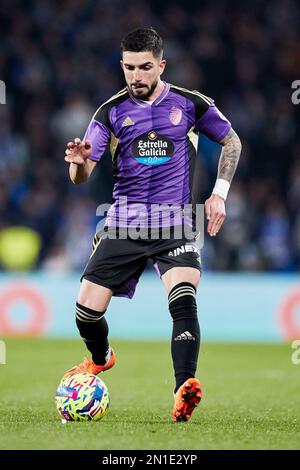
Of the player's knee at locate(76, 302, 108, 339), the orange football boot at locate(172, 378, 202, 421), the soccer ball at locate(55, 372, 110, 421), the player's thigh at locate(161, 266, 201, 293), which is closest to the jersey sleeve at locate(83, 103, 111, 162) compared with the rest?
the player's thigh at locate(161, 266, 201, 293)

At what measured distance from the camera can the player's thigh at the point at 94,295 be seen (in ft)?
20.3

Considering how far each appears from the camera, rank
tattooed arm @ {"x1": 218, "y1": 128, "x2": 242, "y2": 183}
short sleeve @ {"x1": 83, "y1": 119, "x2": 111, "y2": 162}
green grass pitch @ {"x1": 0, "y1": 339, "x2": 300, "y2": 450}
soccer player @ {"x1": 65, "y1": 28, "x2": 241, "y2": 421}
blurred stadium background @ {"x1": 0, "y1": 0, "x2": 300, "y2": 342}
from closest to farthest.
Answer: green grass pitch @ {"x1": 0, "y1": 339, "x2": 300, "y2": 450} → soccer player @ {"x1": 65, "y1": 28, "x2": 241, "y2": 421} → short sleeve @ {"x1": 83, "y1": 119, "x2": 111, "y2": 162} → tattooed arm @ {"x1": 218, "y1": 128, "x2": 242, "y2": 183} → blurred stadium background @ {"x1": 0, "y1": 0, "x2": 300, "y2": 342}

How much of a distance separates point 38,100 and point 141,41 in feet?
32.5

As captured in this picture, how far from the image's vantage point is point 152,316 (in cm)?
1313

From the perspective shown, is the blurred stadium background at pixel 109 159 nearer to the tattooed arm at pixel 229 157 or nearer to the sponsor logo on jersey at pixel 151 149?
the tattooed arm at pixel 229 157

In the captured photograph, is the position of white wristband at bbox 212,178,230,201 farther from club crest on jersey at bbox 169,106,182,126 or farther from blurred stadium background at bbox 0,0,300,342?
blurred stadium background at bbox 0,0,300,342

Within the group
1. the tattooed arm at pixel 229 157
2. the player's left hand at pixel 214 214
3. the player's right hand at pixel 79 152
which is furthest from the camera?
the tattooed arm at pixel 229 157

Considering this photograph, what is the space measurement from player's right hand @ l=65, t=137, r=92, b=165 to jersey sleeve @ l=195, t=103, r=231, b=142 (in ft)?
2.88

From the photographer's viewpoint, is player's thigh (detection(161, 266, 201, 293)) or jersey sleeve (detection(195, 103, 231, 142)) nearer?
player's thigh (detection(161, 266, 201, 293))

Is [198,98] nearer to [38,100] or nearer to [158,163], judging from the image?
[158,163]

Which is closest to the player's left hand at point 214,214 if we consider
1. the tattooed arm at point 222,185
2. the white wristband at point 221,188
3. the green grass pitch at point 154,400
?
the tattooed arm at point 222,185

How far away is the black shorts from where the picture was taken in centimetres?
611

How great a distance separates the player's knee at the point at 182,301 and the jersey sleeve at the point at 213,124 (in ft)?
3.39

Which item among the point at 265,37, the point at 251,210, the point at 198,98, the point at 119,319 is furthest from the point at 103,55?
the point at 198,98
